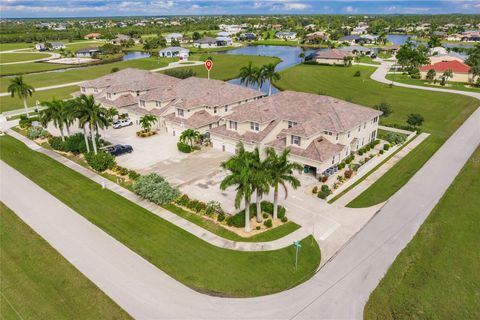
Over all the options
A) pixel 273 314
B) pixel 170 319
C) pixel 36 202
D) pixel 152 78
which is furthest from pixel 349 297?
pixel 152 78

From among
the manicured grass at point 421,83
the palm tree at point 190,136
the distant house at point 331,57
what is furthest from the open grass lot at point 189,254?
the distant house at point 331,57

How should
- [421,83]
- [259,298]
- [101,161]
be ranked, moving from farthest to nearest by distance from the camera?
[421,83], [101,161], [259,298]

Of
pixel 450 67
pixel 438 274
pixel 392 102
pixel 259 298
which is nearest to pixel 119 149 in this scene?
pixel 259 298

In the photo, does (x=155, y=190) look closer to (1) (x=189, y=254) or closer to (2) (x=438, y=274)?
(1) (x=189, y=254)

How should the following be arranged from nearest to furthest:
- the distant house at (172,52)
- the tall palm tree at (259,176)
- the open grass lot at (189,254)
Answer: the open grass lot at (189,254) → the tall palm tree at (259,176) → the distant house at (172,52)

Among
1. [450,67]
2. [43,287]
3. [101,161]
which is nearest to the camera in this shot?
[43,287]

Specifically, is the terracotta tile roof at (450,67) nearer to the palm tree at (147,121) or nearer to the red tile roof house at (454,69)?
the red tile roof house at (454,69)
